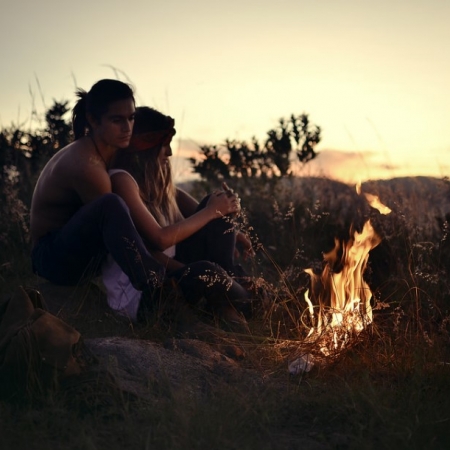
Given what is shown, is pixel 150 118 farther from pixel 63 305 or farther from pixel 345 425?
A: pixel 345 425

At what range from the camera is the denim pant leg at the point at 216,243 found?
5.27 meters

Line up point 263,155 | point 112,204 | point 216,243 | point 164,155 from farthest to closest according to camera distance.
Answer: point 263,155
point 164,155
point 216,243
point 112,204

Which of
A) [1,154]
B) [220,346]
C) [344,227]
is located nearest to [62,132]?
[1,154]

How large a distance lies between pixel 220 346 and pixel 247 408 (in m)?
1.17

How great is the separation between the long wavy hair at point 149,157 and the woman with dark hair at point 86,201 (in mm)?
136

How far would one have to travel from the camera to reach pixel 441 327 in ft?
13.7

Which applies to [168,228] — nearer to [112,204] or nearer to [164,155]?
[112,204]

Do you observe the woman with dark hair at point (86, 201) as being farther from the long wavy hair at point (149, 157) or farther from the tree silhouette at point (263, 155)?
the tree silhouette at point (263, 155)

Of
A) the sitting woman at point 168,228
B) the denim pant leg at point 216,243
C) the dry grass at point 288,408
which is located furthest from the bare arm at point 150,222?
the dry grass at point 288,408

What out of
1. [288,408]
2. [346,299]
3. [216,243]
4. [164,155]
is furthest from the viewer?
[164,155]

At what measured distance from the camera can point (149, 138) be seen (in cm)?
533

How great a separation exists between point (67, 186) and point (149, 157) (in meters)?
0.59

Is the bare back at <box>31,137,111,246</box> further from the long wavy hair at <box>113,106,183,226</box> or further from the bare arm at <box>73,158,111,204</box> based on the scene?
the long wavy hair at <box>113,106,183,226</box>

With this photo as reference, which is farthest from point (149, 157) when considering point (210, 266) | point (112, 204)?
point (210, 266)
